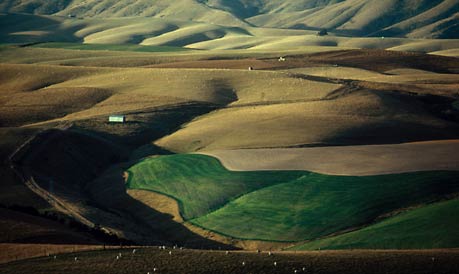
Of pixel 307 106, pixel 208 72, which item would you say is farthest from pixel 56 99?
pixel 307 106

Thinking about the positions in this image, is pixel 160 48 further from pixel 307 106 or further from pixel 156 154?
pixel 156 154

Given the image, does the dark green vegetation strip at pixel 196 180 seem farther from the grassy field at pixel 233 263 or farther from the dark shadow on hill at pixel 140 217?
the grassy field at pixel 233 263

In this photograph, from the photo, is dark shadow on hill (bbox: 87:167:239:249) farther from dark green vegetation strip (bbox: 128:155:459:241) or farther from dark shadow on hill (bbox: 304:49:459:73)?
dark shadow on hill (bbox: 304:49:459:73)

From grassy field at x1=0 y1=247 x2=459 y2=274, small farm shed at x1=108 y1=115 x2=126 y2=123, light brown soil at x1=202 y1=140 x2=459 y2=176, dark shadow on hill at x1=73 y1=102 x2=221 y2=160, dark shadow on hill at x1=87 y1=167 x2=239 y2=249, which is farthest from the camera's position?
small farm shed at x1=108 y1=115 x2=126 y2=123

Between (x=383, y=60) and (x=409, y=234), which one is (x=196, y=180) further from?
(x=383, y=60)

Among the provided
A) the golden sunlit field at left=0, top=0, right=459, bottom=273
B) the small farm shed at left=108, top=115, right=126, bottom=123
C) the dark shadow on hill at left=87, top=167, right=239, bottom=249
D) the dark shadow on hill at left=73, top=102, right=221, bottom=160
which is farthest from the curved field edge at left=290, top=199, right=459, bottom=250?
the small farm shed at left=108, top=115, right=126, bottom=123

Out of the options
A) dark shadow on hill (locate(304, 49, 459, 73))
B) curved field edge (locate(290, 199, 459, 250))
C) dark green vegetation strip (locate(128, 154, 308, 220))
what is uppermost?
curved field edge (locate(290, 199, 459, 250))
